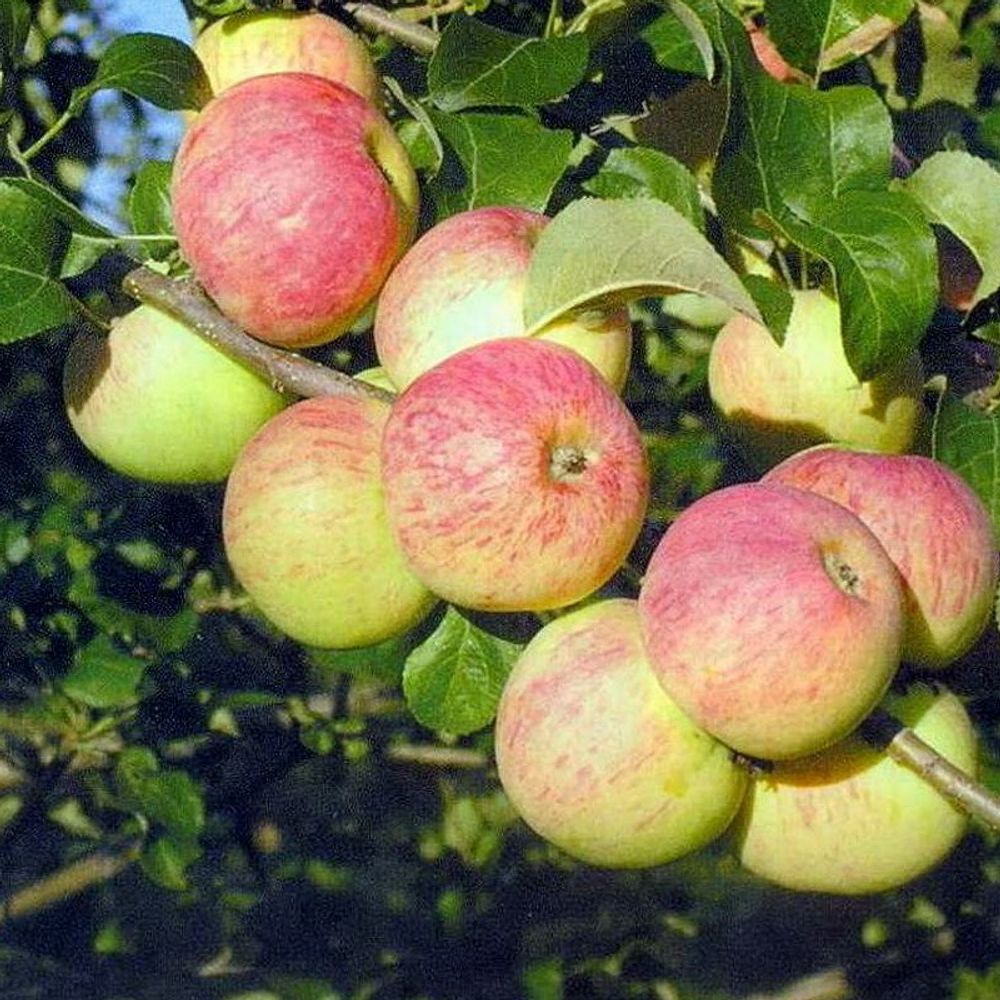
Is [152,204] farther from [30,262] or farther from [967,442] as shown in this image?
[967,442]

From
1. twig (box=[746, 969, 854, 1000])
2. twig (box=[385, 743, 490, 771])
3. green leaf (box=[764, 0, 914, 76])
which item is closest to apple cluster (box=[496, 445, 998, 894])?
green leaf (box=[764, 0, 914, 76])

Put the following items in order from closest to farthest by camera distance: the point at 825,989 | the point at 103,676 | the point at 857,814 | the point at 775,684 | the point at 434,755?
1. the point at 775,684
2. the point at 857,814
3. the point at 103,676
4. the point at 434,755
5. the point at 825,989

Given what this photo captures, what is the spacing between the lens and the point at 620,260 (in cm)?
90

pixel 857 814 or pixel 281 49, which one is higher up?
pixel 281 49

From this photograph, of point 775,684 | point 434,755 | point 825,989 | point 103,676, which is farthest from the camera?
point 825,989

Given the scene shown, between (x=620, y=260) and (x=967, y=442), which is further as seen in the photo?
(x=967, y=442)

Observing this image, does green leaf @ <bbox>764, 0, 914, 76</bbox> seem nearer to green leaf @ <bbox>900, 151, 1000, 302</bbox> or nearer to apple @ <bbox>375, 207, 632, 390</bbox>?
green leaf @ <bbox>900, 151, 1000, 302</bbox>

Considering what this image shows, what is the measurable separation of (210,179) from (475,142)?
0.18 meters

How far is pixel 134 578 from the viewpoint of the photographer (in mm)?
1575

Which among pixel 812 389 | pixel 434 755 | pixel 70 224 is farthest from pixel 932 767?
pixel 434 755

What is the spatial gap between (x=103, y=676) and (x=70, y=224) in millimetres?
565

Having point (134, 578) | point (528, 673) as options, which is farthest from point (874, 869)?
point (134, 578)

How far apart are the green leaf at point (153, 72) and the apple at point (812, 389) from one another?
42cm

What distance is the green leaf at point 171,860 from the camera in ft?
5.10
